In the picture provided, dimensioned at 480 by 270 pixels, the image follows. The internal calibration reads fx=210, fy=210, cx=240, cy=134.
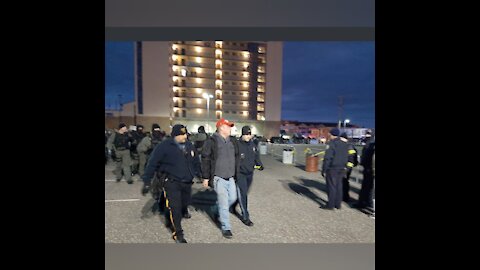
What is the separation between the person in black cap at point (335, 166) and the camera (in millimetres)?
4793

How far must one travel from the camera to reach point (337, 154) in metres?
4.79

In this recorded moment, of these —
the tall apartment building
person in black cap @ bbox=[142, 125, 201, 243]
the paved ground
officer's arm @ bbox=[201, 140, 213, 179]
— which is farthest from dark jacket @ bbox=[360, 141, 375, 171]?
the tall apartment building

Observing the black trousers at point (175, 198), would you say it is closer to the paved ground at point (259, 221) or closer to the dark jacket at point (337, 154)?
the paved ground at point (259, 221)

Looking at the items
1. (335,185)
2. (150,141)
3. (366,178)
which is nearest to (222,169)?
(335,185)

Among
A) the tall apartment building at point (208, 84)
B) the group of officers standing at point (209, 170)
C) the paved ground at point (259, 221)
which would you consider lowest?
the paved ground at point (259, 221)

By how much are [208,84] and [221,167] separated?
5780cm

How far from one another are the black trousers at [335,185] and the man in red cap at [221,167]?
2.46 meters

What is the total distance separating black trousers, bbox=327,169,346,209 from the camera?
4859 mm

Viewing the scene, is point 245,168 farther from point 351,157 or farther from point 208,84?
point 208,84

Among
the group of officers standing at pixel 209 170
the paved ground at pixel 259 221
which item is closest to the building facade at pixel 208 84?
the paved ground at pixel 259 221

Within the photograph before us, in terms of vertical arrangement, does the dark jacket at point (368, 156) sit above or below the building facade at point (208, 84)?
below
